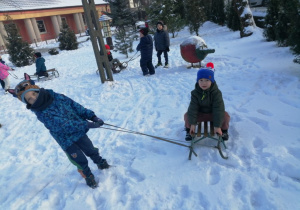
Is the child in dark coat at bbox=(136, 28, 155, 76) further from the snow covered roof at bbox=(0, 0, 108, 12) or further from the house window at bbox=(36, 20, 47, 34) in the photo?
the house window at bbox=(36, 20, 47, 34)

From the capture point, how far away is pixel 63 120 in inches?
107

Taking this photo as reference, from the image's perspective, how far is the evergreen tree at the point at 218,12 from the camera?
17.1 metres

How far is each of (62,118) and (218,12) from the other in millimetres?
18251

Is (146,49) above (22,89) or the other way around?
the other way around

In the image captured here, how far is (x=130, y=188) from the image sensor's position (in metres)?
2.87

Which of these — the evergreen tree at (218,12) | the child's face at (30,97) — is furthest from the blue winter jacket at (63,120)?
the evergreen tree at (218,12)

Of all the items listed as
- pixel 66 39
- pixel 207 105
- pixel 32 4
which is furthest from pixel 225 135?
pixel 32 4

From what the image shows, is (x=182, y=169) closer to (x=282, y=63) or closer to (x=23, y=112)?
(x=282, y=63)

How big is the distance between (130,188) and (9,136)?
3.84 meters

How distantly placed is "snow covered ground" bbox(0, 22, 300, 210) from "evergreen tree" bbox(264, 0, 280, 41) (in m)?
2.79

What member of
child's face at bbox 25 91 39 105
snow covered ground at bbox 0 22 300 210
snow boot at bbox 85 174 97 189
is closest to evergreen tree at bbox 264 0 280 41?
snow covered ground at bbox 0 22 300 210

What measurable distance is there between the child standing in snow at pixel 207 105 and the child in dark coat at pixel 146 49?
195 inches

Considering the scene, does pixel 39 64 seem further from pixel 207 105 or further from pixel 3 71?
pixel 207 105

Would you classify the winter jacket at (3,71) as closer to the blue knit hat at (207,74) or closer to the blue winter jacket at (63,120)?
the blue winter jacket at (63,120)
